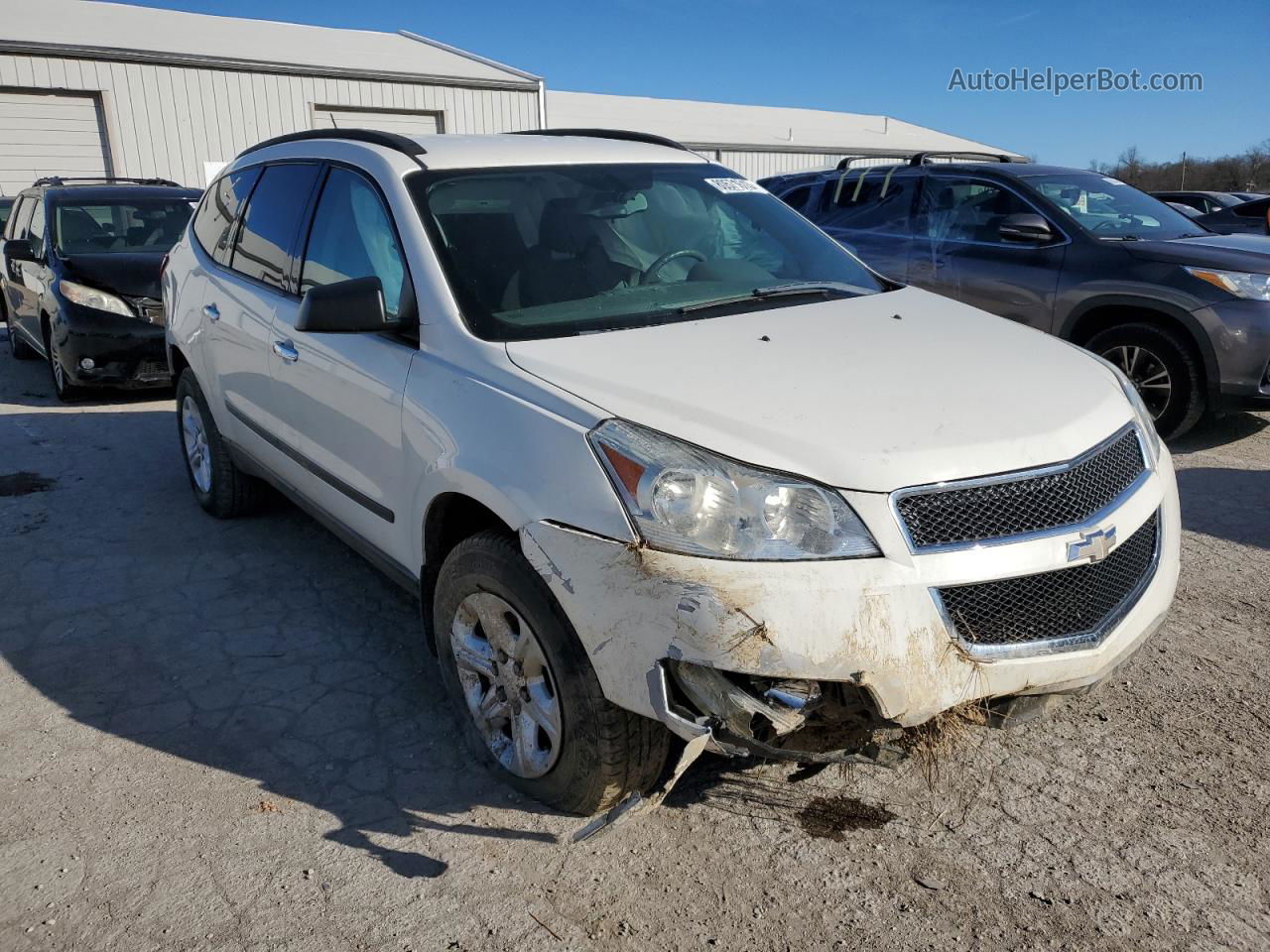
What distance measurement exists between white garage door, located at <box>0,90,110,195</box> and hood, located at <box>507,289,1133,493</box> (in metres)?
16.6

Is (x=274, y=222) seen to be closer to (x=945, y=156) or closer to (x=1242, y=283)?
(x=1242, y=283)

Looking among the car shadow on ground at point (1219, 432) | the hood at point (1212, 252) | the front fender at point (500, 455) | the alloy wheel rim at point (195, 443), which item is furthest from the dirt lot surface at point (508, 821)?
the hood at point (1212, 252)

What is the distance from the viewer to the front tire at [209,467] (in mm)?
4855

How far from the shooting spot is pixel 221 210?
15.8 ft

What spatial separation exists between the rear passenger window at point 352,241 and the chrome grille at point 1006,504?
1.68 meters

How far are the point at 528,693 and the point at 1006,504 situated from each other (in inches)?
50.9

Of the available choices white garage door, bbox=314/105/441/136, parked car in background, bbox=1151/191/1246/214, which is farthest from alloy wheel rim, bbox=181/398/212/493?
parked car in background, bbox=1151/191/1246/214

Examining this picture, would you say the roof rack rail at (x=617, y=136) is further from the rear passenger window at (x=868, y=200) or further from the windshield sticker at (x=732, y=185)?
the rear passenger window at (x=868, y=200)

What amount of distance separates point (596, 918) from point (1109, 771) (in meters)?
1.54

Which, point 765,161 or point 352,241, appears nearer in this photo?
point 352,241

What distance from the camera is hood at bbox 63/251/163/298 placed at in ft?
25.5

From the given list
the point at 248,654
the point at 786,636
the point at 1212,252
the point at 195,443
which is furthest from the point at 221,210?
the point at 1212,252

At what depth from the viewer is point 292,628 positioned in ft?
12.7

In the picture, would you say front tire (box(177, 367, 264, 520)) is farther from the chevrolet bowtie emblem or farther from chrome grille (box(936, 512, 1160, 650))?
the chevrolet bowtie emblem
